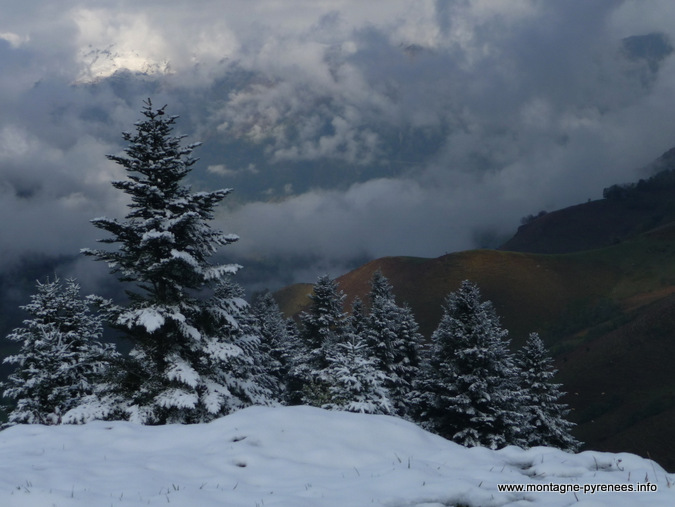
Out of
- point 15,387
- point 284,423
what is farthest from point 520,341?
point 284,423

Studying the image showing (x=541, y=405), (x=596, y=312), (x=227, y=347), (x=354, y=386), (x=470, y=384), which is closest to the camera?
(x=227, y=347)

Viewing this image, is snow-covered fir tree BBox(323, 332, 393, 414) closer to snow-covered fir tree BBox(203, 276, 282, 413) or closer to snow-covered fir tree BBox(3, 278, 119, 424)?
snow-covered fir tree BBox(203, 276, 282, 413)

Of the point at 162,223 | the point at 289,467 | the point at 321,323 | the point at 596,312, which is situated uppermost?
the point at 162,223

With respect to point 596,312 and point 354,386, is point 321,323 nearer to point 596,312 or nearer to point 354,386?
point 354,386

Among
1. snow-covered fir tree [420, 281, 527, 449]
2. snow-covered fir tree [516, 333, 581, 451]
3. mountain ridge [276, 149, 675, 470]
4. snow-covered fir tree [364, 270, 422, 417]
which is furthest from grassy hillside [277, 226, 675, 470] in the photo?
snow-covered fir tree [364, 270, 422, 417]

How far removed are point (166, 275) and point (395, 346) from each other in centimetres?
2126

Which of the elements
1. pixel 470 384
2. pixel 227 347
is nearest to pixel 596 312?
pixel 470 384

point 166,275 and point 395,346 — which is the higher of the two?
point 166,275

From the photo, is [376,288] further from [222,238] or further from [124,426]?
[124,426]

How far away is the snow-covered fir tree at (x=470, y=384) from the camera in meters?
23.7

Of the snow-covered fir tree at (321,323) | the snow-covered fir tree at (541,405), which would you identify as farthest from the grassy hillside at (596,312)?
the snow-covered fir tree at (321,323)

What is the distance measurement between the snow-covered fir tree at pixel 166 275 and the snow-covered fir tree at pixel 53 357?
6.77 meters

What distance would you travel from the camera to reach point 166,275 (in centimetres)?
1480

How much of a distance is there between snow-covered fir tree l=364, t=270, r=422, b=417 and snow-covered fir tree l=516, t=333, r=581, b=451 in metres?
7.06
